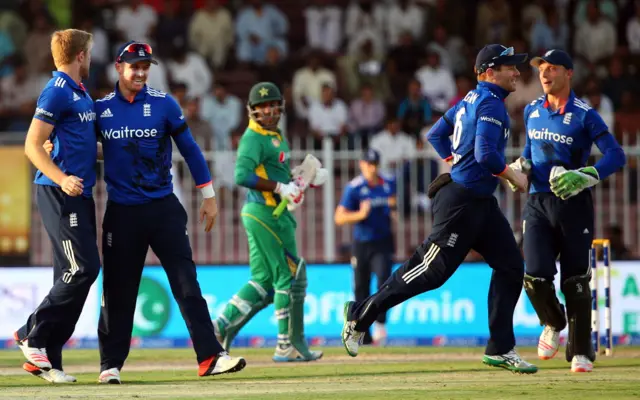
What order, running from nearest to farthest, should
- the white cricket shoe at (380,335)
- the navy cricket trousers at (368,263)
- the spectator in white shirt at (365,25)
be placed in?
the white cricket shoe at (380,335) → the navy cricket trousers at (368,263) → the spectator in white shirt at (365,25)

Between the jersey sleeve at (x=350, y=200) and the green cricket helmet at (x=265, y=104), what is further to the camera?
the jersey sleeve at (x=350, y=200)

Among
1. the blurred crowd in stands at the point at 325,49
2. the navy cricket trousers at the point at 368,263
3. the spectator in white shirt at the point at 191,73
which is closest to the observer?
the navy cricket trousers at the point at 368,263

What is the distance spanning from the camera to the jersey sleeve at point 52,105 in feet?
32.6

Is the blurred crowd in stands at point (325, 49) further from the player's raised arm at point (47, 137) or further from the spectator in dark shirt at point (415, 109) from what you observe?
the player's raised arm at point (47, 137)

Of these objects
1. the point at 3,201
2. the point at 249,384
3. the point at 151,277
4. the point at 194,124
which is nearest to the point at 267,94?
the point at 249,384

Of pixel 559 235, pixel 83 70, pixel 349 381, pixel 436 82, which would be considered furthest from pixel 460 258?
pixel 436 82

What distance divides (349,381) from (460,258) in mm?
1279

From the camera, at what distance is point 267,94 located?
12.4 m

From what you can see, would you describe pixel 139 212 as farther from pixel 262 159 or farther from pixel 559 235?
pixel 559 235

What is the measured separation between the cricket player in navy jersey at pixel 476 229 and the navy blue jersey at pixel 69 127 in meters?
2.38

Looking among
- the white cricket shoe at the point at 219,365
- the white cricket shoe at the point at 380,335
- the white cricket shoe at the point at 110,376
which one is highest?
the white cricket shoe at the point at 219,365

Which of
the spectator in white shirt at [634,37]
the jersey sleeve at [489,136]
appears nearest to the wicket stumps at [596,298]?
the jersey sleeve at [489,136]

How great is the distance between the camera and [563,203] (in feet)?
36.4

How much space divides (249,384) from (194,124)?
1122cm
